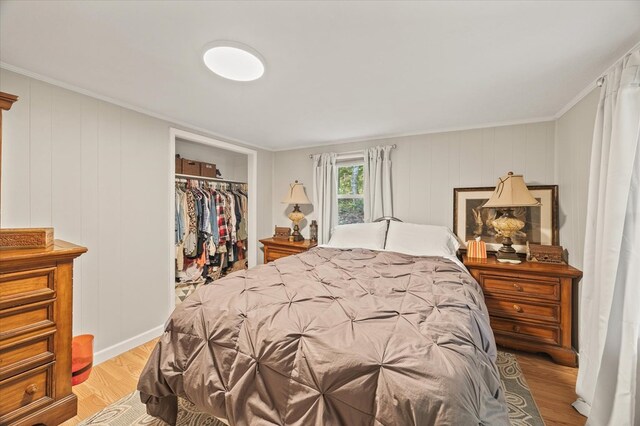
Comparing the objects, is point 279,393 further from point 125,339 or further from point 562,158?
point 562,158

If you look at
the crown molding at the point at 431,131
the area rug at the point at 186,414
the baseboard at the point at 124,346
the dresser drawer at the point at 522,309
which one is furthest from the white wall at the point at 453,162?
the baseboard at the point at 124,346

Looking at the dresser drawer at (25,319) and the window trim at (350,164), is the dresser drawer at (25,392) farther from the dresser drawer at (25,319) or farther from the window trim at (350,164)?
the window trim at (350,164)

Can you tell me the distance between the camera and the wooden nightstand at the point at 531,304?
2174 mm

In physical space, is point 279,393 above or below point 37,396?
above

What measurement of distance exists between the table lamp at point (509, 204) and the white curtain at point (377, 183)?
111cm

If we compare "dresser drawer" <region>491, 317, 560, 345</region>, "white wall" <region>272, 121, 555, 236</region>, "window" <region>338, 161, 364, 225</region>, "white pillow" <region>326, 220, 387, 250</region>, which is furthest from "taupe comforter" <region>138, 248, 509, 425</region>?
"window" <region>338, 161, 364, 225</region>

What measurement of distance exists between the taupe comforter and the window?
1964 mm

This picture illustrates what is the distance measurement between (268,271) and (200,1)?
159 cm

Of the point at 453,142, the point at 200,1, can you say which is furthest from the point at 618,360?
the point at 200,1

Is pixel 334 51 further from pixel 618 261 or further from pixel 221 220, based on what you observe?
pixel 221 220

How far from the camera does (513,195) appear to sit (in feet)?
8.06

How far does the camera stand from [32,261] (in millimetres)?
1400

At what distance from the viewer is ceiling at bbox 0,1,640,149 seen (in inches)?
48.6

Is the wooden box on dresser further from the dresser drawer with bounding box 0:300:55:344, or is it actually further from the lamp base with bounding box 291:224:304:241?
the lamp base with bounding box 291:224:304:241
